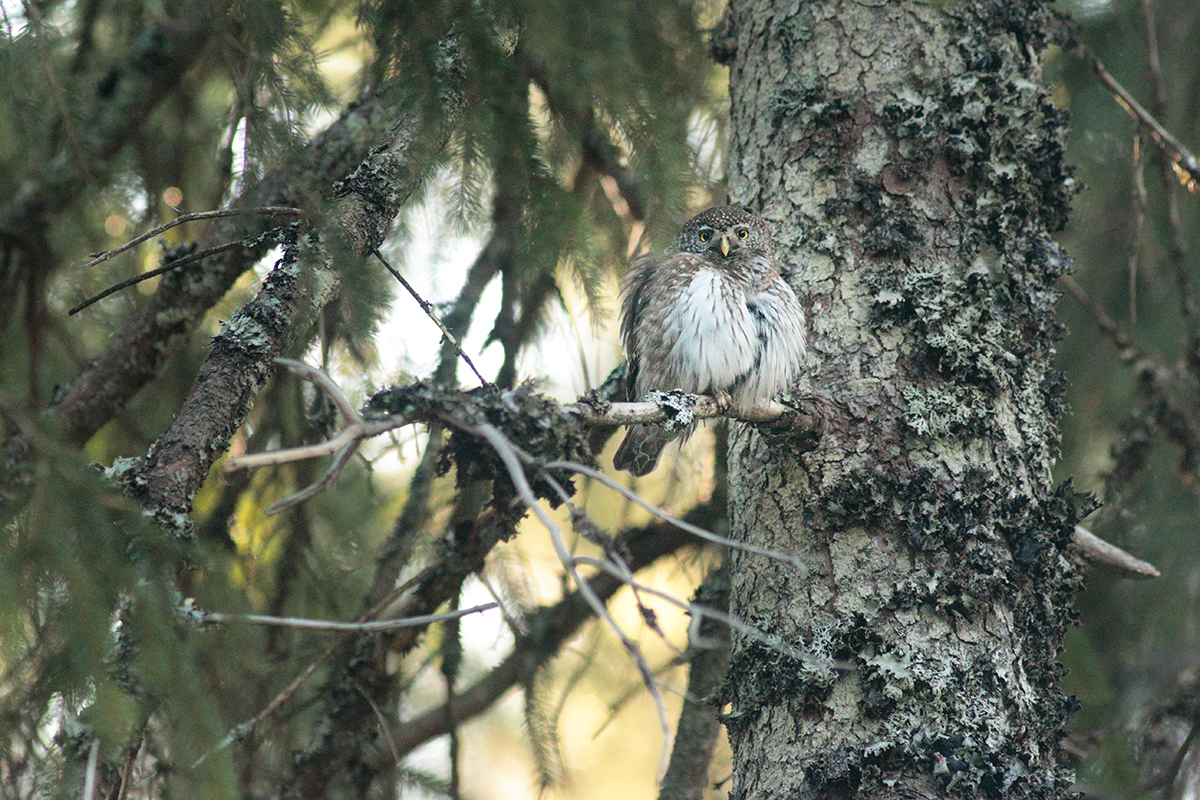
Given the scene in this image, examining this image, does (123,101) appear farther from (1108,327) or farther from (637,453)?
(1108,327)

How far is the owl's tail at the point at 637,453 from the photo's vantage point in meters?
3.30

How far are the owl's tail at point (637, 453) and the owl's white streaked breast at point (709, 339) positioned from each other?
245mm

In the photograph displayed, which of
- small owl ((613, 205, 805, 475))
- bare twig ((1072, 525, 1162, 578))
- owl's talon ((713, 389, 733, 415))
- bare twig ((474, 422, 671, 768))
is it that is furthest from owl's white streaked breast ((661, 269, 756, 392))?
bare twig ((474, 422, 671, 768))

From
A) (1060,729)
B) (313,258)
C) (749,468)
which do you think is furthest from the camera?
(749,468)

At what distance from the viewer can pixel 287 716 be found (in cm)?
291

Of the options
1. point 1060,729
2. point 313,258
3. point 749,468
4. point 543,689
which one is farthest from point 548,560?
point 313,258

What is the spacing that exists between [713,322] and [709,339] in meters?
0.06

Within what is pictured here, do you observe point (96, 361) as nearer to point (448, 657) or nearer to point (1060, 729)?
point (448, 657)

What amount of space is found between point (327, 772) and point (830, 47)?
2.78 meters

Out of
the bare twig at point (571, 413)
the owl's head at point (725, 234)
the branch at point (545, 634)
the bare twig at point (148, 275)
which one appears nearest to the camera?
the bare twig at point (571, 413)

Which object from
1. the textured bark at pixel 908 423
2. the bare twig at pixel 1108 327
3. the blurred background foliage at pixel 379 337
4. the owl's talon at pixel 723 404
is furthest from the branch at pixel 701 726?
the bare twig at pixel 1108 327

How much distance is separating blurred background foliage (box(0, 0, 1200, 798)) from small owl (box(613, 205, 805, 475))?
0.70ft

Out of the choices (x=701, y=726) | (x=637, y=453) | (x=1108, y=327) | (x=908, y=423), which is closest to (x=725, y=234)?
(x=637, y=453)

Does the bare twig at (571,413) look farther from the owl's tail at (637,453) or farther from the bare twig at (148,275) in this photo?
the owl's tail at (637,453)
